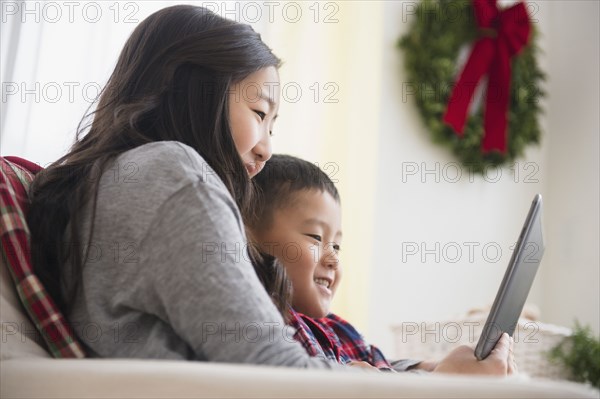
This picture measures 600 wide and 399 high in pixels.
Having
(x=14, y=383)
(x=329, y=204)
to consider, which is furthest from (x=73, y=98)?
(x=14, y=383)

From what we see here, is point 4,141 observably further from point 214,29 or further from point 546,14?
point 546,14

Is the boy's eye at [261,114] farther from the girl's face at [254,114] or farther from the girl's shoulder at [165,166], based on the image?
the girl's shoulder at [165,166]

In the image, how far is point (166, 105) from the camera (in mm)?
1116

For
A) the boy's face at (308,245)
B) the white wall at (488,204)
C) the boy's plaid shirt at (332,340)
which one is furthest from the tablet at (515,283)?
the white wall at (488,204)

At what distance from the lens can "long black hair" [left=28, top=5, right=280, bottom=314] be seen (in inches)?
38.5

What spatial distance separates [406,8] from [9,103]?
1634 millimetres

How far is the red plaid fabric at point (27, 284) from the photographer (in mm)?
868

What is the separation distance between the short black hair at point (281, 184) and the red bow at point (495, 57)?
174 centimetres

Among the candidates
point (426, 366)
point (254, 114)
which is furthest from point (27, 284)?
point (426, 366)

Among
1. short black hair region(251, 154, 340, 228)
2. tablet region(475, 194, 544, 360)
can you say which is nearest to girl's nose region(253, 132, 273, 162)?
short black hair region(251, 154, 340, 228)

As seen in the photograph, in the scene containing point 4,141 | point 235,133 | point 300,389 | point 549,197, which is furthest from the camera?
point 549,197

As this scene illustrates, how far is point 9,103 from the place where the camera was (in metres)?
1.90

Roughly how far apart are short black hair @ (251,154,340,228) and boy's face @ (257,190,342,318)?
0.5 inches

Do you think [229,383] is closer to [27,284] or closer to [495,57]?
[27,284]
